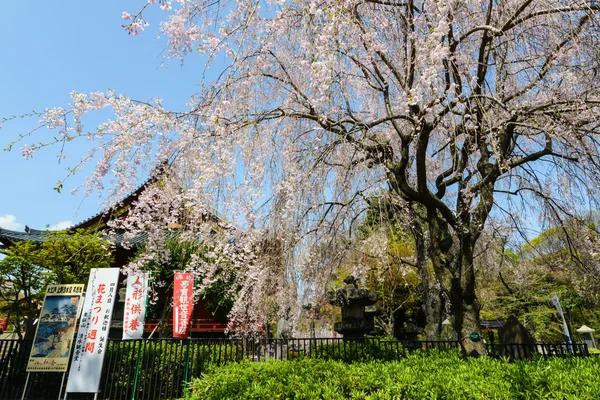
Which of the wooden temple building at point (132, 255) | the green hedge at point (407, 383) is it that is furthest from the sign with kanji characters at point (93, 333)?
the wooden temple building at point (132, 255)

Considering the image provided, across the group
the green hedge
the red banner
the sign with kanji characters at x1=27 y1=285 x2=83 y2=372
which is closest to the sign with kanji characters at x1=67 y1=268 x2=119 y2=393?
the sign with kanji characters at x1=27 y1=285 x2=83 y2=372

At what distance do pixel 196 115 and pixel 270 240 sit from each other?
239 cm

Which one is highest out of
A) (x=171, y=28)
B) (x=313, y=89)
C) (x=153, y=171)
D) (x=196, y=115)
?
(x=171, y=28)

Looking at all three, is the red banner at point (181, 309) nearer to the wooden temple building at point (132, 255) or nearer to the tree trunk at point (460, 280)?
the wooden temple building at point (132, 255)

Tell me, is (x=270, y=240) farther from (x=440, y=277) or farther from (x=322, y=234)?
(x=440, y=277)

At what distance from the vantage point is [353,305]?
702 centimetres

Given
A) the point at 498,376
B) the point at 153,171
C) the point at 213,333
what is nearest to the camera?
the point at 498,376

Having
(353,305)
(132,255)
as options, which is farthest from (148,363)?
(132,255)

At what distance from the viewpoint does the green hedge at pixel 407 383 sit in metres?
2.45

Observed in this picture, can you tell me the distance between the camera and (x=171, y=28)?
4.20 metres

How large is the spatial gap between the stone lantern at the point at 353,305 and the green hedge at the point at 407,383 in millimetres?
3425

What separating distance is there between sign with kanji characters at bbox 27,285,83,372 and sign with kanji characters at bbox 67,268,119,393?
10.6 inches

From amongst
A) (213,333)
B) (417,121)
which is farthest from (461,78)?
(213,333)

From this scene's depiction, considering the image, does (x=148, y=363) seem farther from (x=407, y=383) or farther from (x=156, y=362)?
(x=407, y=383)
